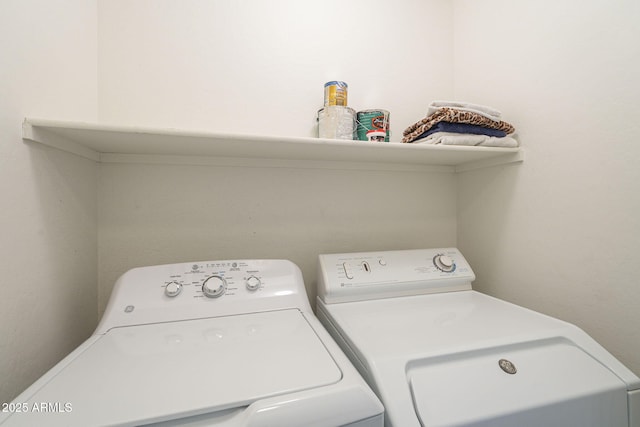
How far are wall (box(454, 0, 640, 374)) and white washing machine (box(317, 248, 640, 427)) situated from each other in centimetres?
19

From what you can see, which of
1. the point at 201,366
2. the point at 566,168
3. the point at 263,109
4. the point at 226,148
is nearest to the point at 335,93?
the point at 263,109

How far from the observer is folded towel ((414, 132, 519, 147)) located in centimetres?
95

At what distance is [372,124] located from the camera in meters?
0.98

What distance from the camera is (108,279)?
95 cm

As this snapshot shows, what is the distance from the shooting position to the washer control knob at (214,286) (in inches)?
31.0

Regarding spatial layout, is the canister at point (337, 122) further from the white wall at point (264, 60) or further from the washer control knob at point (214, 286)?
the washer control knob at point (214, 286)

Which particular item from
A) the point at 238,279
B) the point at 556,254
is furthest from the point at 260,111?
the point at 556,254

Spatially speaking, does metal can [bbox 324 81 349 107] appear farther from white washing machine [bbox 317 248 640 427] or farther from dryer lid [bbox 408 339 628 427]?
dryer lid [bbox 408 339 628 427]

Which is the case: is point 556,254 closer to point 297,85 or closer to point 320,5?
point 297,85

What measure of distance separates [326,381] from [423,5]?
1.61 m

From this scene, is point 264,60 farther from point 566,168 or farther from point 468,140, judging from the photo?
point 566,168

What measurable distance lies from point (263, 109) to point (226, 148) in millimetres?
280

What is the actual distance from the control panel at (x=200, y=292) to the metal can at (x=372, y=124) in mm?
564

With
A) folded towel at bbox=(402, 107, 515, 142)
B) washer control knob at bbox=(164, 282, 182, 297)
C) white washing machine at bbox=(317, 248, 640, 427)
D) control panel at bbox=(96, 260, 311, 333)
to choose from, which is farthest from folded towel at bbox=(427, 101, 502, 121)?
washer control knob at bbox=(164, 282, 182, 297)
